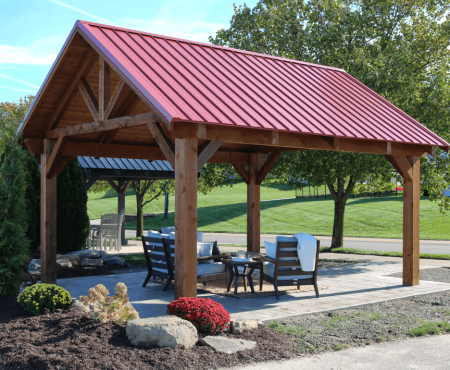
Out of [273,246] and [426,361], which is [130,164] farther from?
[426,361]

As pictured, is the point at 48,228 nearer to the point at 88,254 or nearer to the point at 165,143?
the point at 88,254

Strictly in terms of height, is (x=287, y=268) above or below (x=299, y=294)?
above

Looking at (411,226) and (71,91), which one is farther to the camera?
(411,226)

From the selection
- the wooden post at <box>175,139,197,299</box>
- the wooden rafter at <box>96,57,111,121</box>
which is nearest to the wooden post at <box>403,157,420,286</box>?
the wooden post at <box>175,139,197,299</box>

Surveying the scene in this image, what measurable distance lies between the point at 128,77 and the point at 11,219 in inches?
130

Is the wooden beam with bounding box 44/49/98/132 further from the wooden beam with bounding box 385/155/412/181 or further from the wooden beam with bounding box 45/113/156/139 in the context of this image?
the wooden beam with bounding box 385/155/412/181

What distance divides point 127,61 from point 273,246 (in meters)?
4.01

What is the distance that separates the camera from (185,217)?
6820 millimetres

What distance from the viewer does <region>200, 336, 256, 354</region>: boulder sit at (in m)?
5.43

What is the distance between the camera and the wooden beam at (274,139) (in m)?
6.91

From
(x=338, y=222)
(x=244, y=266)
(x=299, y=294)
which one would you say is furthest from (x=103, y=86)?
(x=338, y=222)

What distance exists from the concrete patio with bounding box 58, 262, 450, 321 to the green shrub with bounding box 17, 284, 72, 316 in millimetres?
1168

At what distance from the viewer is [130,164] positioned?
16.8 m

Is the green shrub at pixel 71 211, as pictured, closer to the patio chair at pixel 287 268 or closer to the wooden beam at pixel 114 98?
the wooden beam at pixel 114 98
